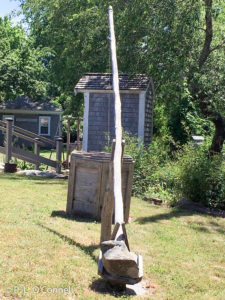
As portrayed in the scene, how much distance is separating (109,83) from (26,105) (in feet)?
48.9

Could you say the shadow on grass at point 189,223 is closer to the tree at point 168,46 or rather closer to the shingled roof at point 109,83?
the tree at point 168,46

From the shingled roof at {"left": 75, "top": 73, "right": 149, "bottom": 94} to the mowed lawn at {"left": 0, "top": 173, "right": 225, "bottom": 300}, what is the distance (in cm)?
645

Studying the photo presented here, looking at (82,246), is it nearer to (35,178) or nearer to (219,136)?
(35,178)

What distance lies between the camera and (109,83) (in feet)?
47.1

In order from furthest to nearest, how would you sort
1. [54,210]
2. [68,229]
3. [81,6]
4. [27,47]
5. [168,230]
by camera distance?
[27,47], [81,6], [54,210], [168,230], [68,229]

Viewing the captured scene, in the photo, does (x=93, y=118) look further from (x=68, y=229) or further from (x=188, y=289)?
(x=188, y=289)

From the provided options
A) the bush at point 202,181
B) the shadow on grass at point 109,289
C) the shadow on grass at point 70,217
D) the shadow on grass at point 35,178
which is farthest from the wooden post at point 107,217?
the shadow on grass at point 35,178

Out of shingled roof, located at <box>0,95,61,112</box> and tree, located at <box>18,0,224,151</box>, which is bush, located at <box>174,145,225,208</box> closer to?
tree, located at <box>18,0,224,151</box>

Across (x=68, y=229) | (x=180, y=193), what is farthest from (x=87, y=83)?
(x=68, y=229)

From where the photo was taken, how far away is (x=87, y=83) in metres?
14.5

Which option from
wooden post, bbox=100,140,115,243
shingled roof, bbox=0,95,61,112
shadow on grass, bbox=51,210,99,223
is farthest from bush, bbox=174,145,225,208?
shingled roof, bbox=0,95,61,112

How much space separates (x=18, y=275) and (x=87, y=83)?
11039 millimetres

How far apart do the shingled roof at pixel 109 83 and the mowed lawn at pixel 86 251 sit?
21.2 feet

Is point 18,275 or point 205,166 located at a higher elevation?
point 205,166
